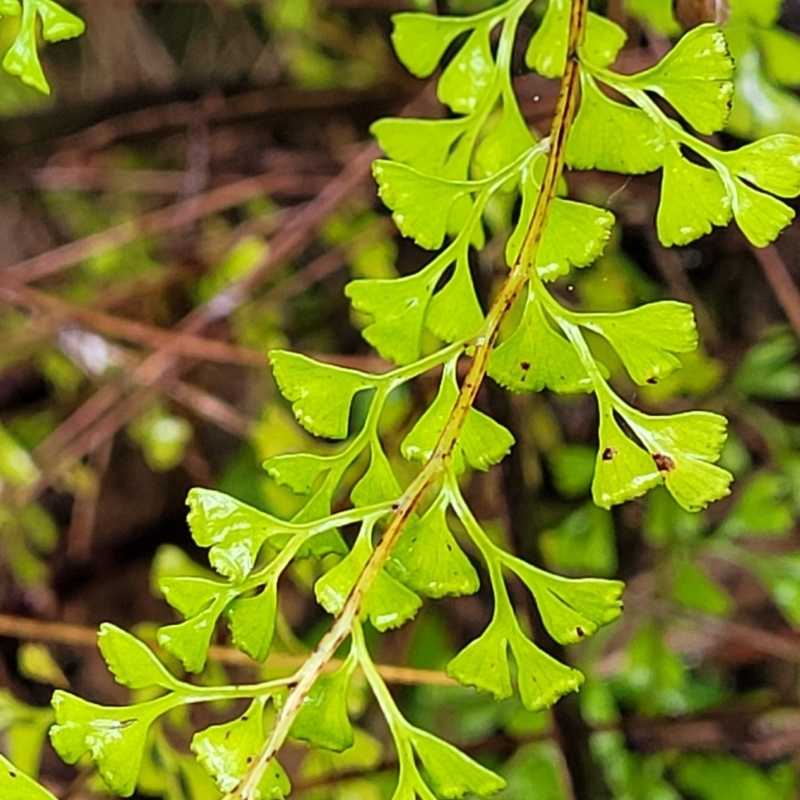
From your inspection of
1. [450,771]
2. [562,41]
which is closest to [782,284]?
[562,41]

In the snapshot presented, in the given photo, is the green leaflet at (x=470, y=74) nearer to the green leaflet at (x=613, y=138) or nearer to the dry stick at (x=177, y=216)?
the green leaflet at (x=613, y=138)

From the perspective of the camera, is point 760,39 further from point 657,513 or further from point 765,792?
point 765,792

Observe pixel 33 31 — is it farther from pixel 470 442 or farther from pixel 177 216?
pixel 177 216

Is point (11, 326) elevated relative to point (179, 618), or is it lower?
elevated

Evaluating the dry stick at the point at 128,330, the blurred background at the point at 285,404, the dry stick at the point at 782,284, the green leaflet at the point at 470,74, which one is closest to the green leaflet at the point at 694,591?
the blurred background at the point at 285,404

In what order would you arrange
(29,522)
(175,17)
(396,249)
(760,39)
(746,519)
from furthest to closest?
1. (175,17)
2. (29,522)
3. (396,249)
4. (746,519)
5. (760,39)

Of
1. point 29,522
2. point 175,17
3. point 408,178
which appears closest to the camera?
point 408,178

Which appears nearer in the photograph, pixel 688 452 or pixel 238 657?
pixel 688 452

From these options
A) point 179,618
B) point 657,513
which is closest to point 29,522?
point 179,618
